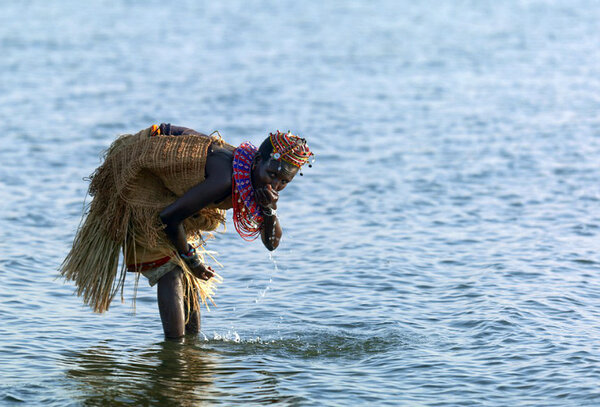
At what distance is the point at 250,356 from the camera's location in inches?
281

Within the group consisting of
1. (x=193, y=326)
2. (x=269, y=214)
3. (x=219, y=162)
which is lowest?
(x=193, y=326)

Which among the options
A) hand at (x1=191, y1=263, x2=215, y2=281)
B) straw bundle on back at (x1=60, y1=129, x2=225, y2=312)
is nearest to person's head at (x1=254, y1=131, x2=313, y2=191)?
straw bundle on back at (x1=60, y1=129, x2=225, y2=312)

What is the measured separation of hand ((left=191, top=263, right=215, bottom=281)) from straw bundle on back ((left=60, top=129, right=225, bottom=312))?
0.06m

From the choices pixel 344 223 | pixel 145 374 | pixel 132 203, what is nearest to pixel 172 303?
pixel 145 374

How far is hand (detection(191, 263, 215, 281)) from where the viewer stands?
6.87 meters

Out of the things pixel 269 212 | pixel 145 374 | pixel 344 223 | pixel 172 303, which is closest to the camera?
pixel 269 212

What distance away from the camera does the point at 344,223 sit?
10922 millimetres

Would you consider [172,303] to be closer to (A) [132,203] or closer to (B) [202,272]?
(B) [202,272]

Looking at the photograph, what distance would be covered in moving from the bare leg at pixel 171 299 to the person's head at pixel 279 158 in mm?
1001

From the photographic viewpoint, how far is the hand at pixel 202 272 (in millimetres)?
6866

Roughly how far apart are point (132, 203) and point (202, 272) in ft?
2.29

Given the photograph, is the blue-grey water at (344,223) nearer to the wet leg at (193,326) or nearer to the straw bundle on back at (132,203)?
the wet leg at (193,326)

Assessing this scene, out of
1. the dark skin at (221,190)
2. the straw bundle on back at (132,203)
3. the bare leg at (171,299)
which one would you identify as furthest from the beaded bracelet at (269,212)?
the bare leg at (171,299)

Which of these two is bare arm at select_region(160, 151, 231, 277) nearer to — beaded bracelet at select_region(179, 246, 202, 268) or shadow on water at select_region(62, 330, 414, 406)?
beaded bracelet at select_region(179, 246, 202, 268)
